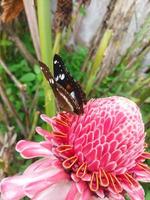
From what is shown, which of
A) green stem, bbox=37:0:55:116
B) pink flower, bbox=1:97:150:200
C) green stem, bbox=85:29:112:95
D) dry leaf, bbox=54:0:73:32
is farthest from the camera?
green stem, bbox=85:29:112:95

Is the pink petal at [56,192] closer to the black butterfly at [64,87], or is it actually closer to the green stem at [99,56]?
the black butterfly at [64,87]

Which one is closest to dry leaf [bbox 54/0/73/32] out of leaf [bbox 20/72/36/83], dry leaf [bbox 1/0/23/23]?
dry leaf [bbox 1/0/23/23]

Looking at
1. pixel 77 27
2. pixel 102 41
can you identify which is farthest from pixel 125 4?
pixel 77 27

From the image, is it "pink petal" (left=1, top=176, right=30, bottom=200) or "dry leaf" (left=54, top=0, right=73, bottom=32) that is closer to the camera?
"pink petal" (left=1, top=176, right=30, bottom=200)

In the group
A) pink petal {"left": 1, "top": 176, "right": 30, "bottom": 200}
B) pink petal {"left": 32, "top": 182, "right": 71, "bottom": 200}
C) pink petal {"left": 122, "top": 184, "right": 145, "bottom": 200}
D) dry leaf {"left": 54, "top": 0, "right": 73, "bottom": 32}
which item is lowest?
pink petal {"left": 122, "top": 184, "right": 145, "bottom": 200}

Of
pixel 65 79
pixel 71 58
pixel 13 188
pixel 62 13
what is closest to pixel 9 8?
pixel 62 13

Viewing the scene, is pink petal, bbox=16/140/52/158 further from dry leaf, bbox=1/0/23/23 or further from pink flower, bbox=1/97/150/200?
dry leaf, bbox=1/0/23/23
